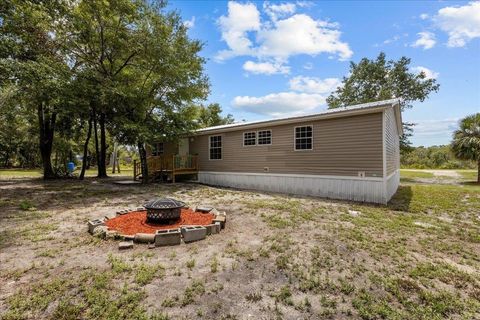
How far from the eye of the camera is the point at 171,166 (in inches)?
536

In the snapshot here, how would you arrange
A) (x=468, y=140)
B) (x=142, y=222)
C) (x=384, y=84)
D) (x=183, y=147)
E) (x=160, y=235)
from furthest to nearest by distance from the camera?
(x=384, y=84) → (x=468, y=140) → (x=183, y=147) → (x=142, y=222) → (x=160, y=235)

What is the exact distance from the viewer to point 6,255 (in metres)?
3.70

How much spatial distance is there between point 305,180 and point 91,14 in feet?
43.4

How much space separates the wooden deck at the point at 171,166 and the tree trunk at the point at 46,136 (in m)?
6.17

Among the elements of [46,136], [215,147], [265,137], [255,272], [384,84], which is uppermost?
[384,84]

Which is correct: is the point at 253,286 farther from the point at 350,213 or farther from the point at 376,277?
the point at 350,213

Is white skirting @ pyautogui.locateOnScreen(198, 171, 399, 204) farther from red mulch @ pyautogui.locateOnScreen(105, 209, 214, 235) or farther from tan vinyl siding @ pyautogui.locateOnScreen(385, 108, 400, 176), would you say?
red mulch @ pyautogui.locateOnScreen(105, 209, 214, 235)

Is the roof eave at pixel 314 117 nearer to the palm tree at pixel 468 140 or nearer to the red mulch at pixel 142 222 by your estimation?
the red mulch at pixel 142 222

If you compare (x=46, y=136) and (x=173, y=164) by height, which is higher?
(x=46, y=136)

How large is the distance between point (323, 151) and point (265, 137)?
2819 millimetres

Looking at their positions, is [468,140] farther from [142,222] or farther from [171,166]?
[142,222]

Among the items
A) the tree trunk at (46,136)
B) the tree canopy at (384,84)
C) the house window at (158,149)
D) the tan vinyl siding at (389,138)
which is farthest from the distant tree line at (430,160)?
the tree trunk at (46,136)

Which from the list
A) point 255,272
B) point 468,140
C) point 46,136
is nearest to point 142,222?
point 255,272

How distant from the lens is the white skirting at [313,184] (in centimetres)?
830
